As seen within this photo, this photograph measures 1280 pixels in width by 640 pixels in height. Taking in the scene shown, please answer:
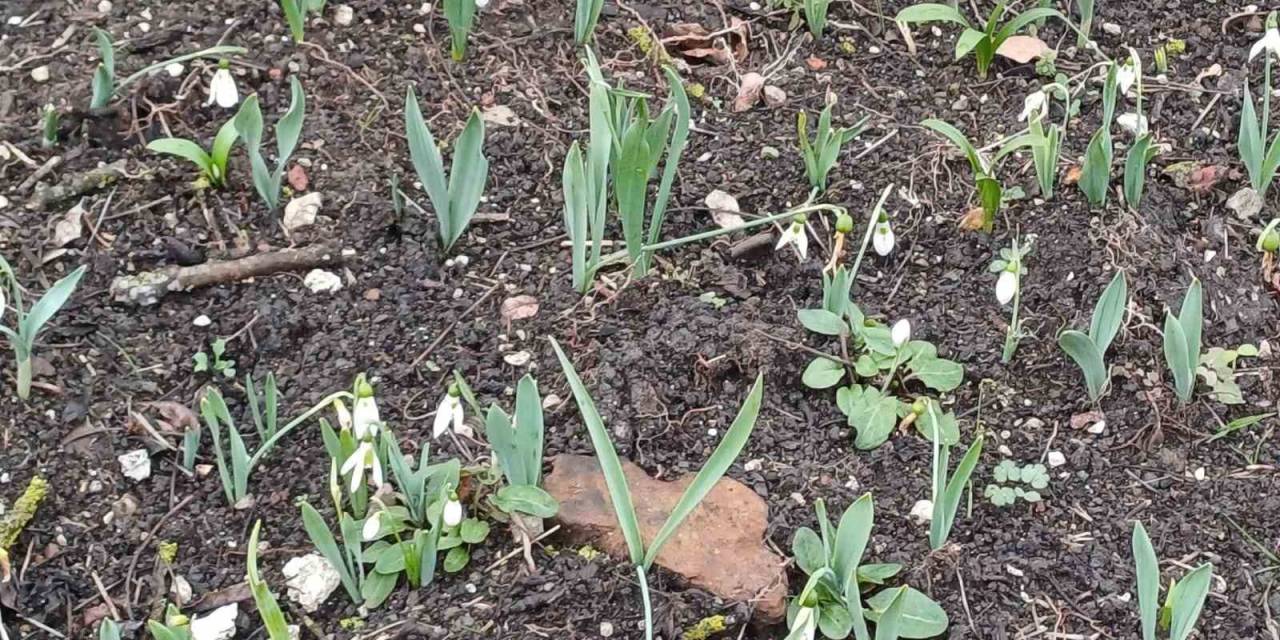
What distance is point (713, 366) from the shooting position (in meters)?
2.37

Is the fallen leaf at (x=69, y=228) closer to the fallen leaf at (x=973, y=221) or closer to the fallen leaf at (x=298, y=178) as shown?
the fallen leaf at (x=298, y=178)

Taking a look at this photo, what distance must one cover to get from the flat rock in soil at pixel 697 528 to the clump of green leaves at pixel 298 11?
1150mm

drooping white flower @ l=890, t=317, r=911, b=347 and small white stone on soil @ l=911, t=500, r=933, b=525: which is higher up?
drooping white flower @ l=890, t=317, r=911, b=347

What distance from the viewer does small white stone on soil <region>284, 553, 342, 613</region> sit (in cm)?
204

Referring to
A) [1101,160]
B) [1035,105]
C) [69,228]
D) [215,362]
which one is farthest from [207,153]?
[1101,160]

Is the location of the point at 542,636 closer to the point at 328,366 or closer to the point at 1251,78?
the point at 328,366

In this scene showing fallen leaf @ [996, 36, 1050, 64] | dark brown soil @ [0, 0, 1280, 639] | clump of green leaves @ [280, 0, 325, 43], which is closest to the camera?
dark brown soil @ [0, 0, 1280, 639]

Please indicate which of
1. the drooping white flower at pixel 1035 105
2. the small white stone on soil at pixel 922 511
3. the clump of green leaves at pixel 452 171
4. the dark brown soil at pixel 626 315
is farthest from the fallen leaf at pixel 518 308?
the drooping white flower at pixel 1035 105

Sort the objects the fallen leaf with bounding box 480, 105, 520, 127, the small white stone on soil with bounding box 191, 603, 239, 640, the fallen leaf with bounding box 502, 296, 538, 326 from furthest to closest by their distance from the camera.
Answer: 1. the fallen leaf with bounding box 480, 105, 520, 127
2. the fallen leaf with bounding box 502, 296, 538, 326
3. the small white stone on soil with bounding box 191, 603, 239, 640

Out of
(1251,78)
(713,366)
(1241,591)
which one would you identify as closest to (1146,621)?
(1241,591)

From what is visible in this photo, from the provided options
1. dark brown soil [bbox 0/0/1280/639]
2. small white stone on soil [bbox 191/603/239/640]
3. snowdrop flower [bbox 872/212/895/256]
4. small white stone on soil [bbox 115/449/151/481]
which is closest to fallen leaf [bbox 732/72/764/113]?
dark brown soil [bbox 0/0/1280/639]

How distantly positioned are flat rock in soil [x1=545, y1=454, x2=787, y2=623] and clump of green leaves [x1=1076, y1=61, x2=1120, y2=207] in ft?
3.21

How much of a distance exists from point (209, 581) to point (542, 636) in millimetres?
529

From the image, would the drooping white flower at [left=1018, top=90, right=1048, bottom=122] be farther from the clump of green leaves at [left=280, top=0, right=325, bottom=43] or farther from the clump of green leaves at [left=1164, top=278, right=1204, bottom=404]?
the clump of green leaves at [left=280, top=0, right=325, bottom=43]
